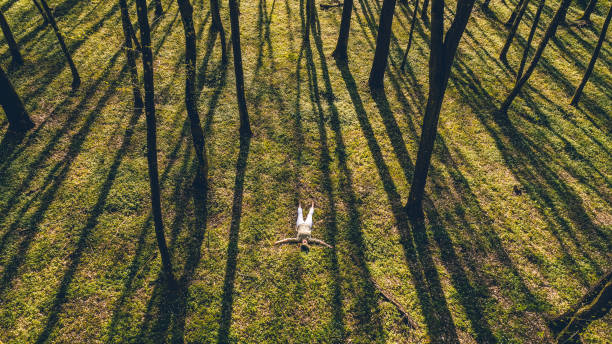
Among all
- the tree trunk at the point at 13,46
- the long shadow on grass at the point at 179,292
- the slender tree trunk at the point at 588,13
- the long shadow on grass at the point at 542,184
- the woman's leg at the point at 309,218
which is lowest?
the long shadow on grass at the point at 179,292

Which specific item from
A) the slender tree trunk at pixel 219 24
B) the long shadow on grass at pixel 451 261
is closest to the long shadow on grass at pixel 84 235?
the slender tree trunk at pixel 219 24

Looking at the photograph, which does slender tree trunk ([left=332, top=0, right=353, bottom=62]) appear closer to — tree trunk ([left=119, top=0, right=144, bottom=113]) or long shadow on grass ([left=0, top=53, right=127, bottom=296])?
tree trunk ([left=119, top=0, right=144, bottom=113])

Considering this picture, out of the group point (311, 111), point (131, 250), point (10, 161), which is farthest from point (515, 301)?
point (10, 161)

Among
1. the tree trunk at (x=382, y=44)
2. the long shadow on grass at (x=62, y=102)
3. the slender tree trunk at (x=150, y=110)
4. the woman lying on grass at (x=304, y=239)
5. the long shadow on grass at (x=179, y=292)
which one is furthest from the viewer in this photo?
the tree trunk at (x=382, y=44)

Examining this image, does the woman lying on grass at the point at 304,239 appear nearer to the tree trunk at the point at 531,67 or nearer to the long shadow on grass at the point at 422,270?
the long shadow on grass at the point at 422,270

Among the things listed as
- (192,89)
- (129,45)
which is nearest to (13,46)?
(129,45)

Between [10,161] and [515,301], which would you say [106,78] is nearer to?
[10,161]

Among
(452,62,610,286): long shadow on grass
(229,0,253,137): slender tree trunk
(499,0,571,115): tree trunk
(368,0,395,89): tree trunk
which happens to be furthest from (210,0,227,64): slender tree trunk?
(499,0,571,115): tree trunk
